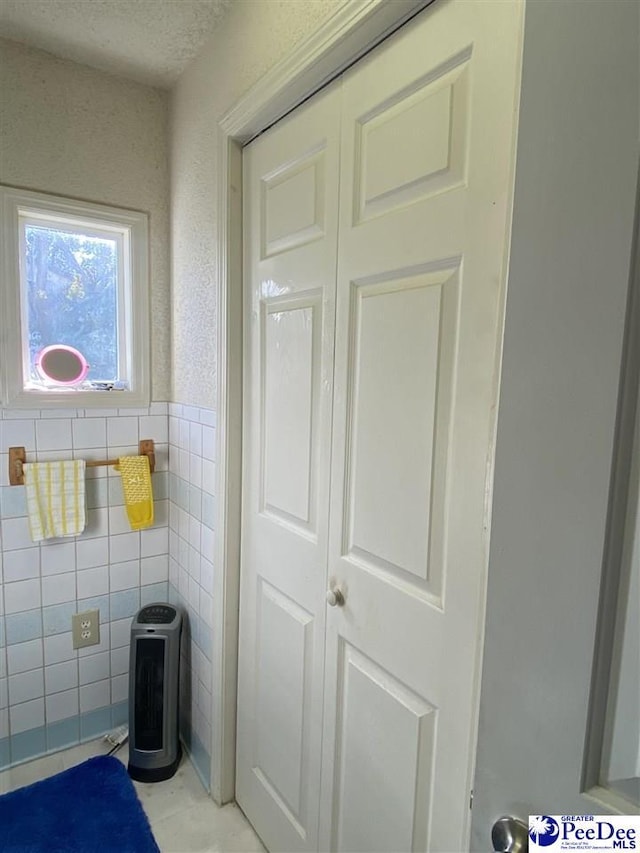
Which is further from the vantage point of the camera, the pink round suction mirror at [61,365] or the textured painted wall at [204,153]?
the pink round suction mirror at [61,365]

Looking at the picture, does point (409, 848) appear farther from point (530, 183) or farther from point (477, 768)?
point (530, 183)

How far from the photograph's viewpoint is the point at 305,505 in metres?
1.26

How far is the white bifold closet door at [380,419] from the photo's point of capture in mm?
805

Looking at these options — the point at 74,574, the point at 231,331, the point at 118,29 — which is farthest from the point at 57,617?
the point at 118,29

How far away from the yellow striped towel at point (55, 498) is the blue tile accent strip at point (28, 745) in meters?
0.76

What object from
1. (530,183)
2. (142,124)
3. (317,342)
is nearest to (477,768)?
(530,183)

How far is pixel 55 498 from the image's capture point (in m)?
1.75

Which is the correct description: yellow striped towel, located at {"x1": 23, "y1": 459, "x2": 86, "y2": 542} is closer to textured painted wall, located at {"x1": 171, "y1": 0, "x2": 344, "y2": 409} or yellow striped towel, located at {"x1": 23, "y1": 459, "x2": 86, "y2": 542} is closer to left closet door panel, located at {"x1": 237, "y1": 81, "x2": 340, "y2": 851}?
textured painted wall, located at {"x1": 171, "y1": 0, "x2": 344, "y2": 409}

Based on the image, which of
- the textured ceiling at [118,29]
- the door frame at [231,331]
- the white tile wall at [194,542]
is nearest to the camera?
the door frame at [231,331]

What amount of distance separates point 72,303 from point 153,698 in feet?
5.01

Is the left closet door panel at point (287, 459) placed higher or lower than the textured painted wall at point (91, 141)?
lower

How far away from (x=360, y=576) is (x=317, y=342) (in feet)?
1.91

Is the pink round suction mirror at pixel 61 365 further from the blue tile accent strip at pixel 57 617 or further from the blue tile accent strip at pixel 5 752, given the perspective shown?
the blue tile accent strip at pixel 5 752
